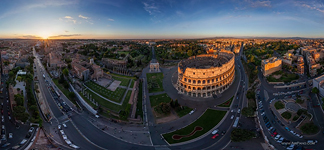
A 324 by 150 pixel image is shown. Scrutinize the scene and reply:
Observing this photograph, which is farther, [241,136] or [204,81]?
[204,81]

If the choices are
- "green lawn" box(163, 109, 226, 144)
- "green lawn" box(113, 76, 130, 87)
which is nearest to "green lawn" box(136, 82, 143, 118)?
"green lawn" box(113, 76, 130, 87)

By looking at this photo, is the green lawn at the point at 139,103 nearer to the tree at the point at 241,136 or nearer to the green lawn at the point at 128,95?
the green lawn at the point at 128,95

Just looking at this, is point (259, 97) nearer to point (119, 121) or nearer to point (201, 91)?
point (201, 91)

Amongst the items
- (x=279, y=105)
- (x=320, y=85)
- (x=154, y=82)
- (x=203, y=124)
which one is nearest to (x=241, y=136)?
(x=203, y=124)

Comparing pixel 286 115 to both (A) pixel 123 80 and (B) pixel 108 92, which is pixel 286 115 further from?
(A) pixel 123 80

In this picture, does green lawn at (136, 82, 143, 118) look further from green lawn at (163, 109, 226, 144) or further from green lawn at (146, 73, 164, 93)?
green lawn at (163, 109, 226, 144)

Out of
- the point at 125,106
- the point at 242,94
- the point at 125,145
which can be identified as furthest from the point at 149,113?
the point at 242,94
